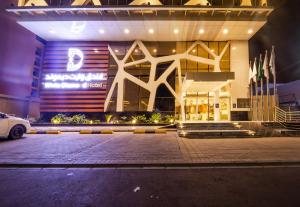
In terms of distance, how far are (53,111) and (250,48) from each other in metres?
27.4

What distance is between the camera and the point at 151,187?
152 inches

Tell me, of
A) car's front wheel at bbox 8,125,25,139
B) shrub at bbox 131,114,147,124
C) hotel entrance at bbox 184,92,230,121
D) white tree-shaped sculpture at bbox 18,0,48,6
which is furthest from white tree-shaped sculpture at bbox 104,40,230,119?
car's front wheel at bbox 8,125,25,139

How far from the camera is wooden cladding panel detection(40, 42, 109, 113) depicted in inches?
904

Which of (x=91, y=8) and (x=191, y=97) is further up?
(x=91, y=8)

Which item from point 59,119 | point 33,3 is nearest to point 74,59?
point 33,3

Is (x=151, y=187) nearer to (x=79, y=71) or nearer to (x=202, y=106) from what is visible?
(x=202, y=106)

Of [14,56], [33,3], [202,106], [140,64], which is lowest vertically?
[202,106]

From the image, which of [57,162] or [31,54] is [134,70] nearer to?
[31,54]

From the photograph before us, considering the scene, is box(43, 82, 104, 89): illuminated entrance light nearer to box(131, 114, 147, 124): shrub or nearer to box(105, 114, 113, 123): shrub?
box(105, 114, 113, 123): shrub

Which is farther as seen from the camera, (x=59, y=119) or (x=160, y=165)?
(x=59, y=119)

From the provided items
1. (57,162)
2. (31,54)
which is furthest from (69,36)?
(57,162)

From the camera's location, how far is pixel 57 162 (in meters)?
5.65

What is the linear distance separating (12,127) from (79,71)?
14055 millimetres

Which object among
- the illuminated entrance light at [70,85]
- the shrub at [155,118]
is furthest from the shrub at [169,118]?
the illuminated entrance light at [70,85]
